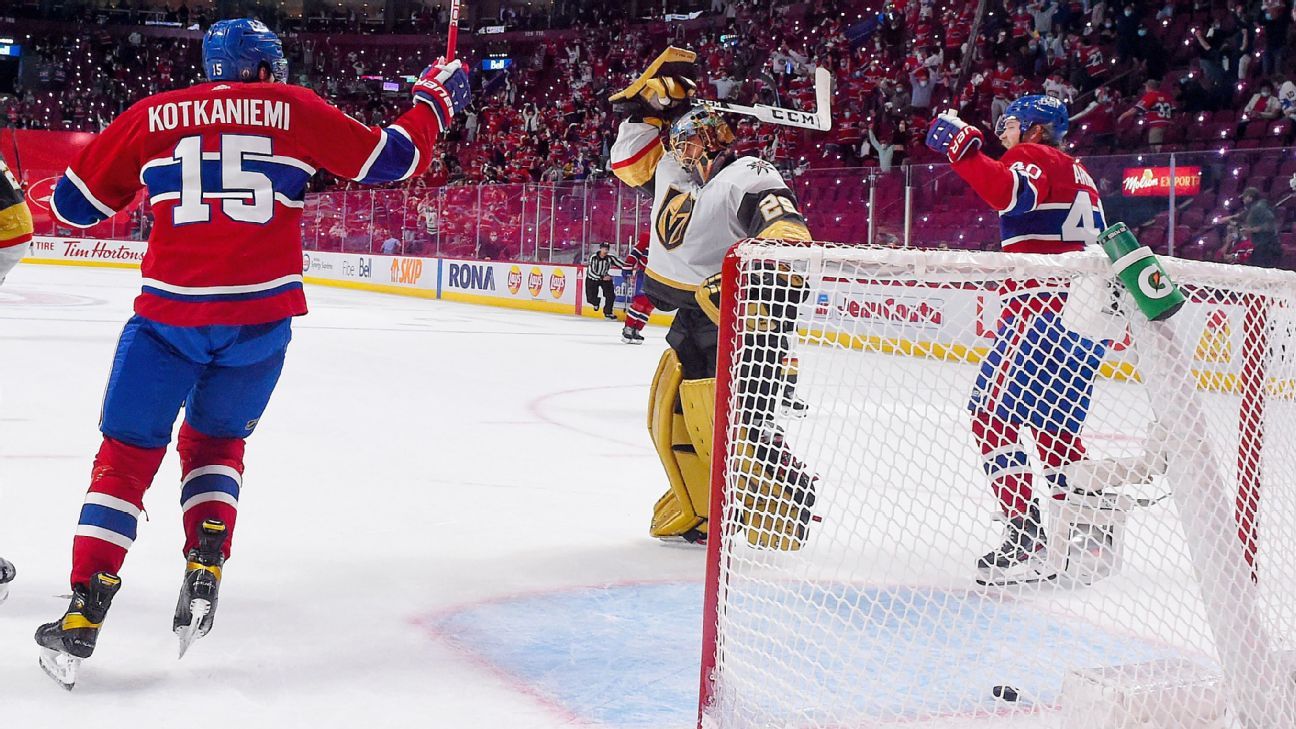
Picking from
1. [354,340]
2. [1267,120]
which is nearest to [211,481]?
[354,340]

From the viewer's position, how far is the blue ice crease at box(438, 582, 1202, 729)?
1907mm

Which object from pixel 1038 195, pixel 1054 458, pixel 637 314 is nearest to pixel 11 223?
pixel 1054 458

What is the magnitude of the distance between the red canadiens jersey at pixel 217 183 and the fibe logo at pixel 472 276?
37.9 feet

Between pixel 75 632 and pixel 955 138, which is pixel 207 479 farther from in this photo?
pixel 955 138

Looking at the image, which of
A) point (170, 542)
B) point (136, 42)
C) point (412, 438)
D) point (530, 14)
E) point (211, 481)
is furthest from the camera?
point (136, 42)

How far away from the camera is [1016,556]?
2.36 m

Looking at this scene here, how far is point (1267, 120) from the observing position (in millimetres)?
9078

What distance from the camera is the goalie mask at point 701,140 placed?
3.16 meters

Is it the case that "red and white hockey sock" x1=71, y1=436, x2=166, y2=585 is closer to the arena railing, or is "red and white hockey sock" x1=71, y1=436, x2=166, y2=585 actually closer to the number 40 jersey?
Result: the number 40 jersey

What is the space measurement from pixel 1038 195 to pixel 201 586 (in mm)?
2054

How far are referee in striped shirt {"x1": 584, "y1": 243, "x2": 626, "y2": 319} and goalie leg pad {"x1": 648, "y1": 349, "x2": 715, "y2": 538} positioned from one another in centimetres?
832

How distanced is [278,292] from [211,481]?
1.23ft

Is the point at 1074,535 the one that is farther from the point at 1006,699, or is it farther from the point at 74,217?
the point at 74,217

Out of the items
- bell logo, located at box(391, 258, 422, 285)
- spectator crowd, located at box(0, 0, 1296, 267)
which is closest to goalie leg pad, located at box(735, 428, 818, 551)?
spectator crowd, located at box(0, 0, 1296, 267)
